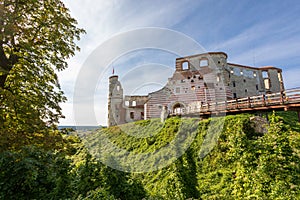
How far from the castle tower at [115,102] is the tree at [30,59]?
85.8ft

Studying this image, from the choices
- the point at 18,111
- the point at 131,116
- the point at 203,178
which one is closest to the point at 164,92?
the point at 131,116

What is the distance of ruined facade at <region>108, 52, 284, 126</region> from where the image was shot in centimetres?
2894

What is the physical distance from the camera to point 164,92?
29.7 meters

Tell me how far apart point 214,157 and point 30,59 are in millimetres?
12334

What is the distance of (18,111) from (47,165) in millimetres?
3119

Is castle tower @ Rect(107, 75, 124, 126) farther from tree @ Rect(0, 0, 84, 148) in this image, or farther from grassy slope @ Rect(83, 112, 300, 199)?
tree @ Rect(0, 0, 84, 148)

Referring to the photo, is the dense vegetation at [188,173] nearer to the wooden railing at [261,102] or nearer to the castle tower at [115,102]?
the wooden railing at [261,102]

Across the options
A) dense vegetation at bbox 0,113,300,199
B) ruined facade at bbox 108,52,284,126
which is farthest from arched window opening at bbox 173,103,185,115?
dense vegetation at bbox 0,113,300,199

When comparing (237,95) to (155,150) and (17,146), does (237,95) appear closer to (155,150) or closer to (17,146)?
(155,150)

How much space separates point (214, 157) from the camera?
12289 mm

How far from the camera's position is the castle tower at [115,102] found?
3359cm

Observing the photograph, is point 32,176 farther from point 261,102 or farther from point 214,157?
point 261,102

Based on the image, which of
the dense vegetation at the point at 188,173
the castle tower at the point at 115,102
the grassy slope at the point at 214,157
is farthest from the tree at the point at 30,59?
the castle tower at the point at 115,102

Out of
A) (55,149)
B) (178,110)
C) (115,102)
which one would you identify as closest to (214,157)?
(55,149)
